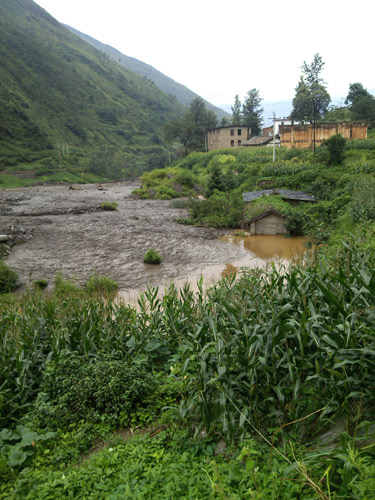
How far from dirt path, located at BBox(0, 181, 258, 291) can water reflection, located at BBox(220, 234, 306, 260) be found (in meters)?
0.77

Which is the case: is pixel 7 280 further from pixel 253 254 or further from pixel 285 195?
pixel 285 195

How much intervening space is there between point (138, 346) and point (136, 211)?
25.8 m

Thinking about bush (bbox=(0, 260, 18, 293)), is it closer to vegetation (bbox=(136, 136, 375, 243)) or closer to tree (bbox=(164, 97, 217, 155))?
vegetation (bbox=(136, 136, 375, 243))

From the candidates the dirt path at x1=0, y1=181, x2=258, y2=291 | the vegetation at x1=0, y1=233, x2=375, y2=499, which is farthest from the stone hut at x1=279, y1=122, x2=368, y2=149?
the vegetation at x1=0, y1=233, x2=375, y2=499

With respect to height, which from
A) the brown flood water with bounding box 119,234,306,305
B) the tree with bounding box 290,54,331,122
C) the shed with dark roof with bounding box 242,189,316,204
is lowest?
the brown flood water with bounding box 119,234,306,305

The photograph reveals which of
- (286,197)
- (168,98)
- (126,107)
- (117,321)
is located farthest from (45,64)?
(117,321)

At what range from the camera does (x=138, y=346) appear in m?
5.84

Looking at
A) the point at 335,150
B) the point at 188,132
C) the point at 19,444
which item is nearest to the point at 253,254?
the point at 19,444

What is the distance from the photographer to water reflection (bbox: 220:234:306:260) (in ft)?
58.4

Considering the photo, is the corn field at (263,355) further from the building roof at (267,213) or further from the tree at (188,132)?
the tree at (188,132)

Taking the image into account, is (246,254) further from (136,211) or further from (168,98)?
(168,98)

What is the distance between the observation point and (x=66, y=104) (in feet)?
321

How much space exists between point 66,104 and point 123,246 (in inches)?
3647

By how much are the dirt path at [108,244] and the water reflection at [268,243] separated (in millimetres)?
773
